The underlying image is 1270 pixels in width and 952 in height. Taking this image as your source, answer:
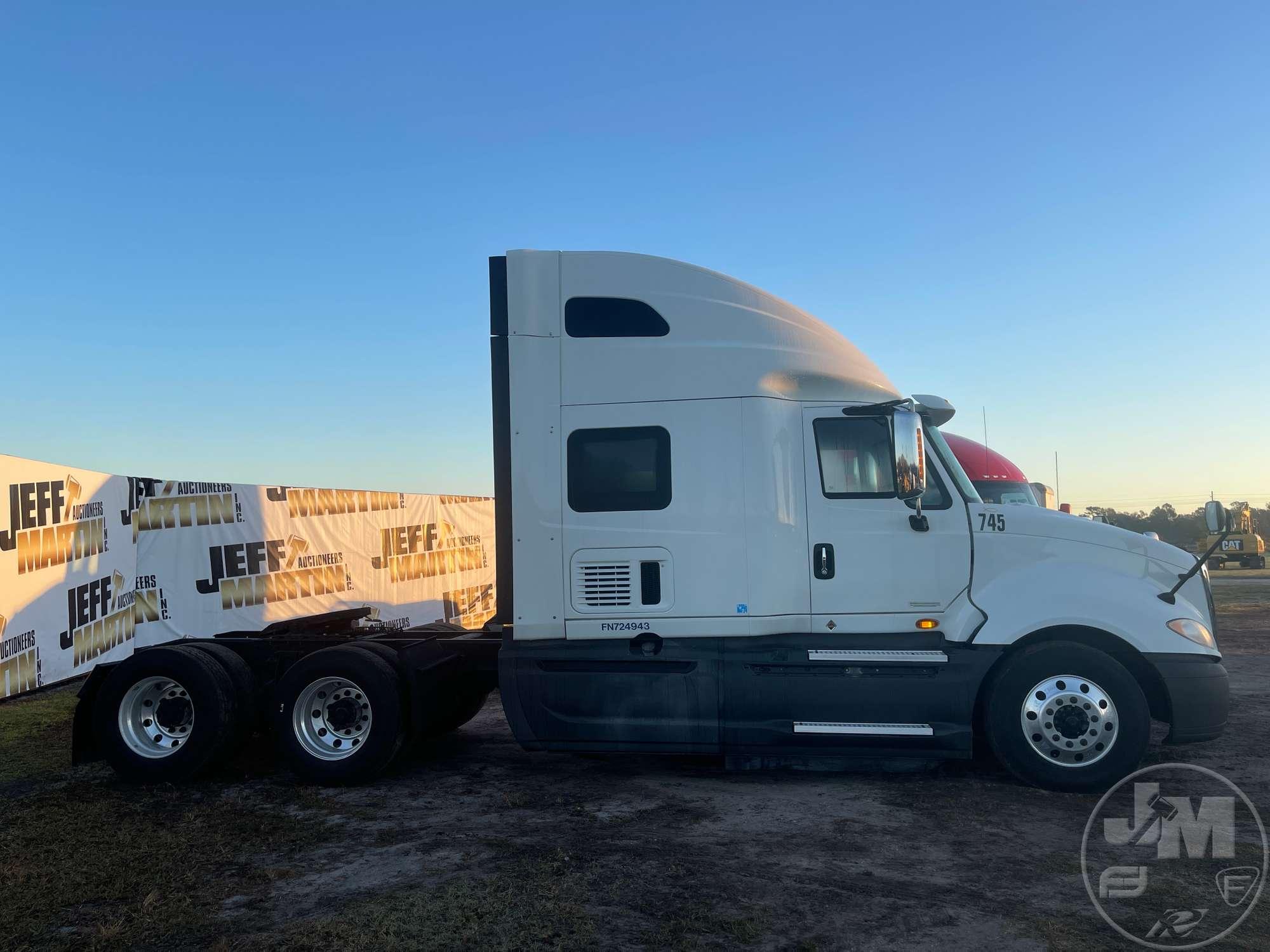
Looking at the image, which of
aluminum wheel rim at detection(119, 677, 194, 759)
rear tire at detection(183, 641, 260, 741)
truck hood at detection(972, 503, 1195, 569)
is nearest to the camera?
truck hood at detection(972, 503, 1195, 569)

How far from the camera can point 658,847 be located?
196 inches

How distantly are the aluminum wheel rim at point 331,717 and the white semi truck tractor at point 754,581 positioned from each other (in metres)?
0.04

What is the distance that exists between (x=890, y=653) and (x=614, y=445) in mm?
2481

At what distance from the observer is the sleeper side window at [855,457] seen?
6273 millimetres

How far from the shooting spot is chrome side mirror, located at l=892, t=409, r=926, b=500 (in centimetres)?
585

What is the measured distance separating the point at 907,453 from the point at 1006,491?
4.96 m

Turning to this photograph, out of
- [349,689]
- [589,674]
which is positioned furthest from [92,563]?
[589,674]

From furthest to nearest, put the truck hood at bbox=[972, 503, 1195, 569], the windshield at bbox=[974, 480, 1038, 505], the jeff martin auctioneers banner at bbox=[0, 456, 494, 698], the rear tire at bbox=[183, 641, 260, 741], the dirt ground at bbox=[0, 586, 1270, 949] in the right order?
the windshield at bbox=[974, 480, 1038, 505] < the jeff martin auctioneers banner at bbox=[0, 456, 494, 698] < the rear tire at bbox=[183, 641, 260, 741] < the truck hood at bbox=[972, 503, 1195, 569] < the dirt ground at bbox=[0, 586, 1270, 949]

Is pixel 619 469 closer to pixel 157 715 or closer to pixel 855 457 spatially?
pixel 855 457

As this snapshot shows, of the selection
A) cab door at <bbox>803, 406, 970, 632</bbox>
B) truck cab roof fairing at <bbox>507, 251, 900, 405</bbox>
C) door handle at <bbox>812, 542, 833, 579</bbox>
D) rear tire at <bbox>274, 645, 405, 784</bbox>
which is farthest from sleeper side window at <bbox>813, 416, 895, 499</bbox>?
rear tire at <bbox>274, 645, 405, 784</bbox>

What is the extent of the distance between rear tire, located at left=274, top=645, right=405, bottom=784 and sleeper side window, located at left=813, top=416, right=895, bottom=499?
369cm

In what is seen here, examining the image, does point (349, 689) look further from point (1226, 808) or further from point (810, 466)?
point (1226, 808)

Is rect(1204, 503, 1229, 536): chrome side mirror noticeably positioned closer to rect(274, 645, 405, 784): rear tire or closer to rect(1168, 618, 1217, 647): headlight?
rect(1168, 618, 1217, 647): headlight
